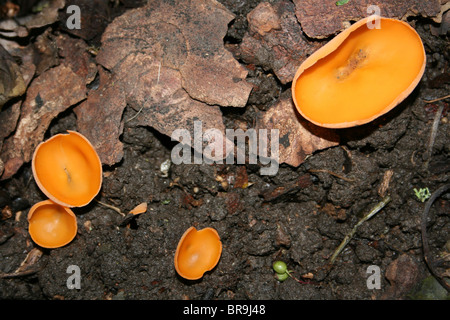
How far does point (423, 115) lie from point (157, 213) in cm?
200

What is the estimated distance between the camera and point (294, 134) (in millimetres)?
2697

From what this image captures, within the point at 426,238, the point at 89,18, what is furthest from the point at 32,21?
the point at 426,238

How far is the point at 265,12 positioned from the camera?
2613 millimetres

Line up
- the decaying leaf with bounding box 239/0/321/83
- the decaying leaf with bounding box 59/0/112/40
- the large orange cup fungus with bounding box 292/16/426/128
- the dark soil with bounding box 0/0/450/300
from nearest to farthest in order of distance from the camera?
the large orange cup fungus with bounding box 292/16/426/128 → the decaying leaf with bounding box 239/0/321/83 → the dark soil with bounding box 0/0/450/300 → the decaying leaf with bounding box 59/0/112/40

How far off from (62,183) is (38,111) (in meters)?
0.55

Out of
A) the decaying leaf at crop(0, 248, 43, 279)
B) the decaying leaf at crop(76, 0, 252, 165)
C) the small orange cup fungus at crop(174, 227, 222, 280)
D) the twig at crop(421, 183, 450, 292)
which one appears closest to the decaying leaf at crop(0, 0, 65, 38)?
the decaying leaf at crop(76, 0, 252, 165)

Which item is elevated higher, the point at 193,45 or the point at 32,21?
the point at 32,21

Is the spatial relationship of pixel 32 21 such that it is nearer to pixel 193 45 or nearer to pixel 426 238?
pixel 193 45

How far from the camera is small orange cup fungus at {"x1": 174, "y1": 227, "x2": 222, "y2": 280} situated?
2.68 metres

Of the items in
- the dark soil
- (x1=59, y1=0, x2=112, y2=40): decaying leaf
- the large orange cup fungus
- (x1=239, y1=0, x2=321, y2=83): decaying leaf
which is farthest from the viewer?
(x1=59, y1=0, x2=112, y2=40): decaying leaf

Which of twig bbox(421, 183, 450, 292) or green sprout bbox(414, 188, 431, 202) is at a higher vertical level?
green sprout bbox(414, 188, 431, 202)

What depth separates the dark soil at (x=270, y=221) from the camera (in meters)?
2.71

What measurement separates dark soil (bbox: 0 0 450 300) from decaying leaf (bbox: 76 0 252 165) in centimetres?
12

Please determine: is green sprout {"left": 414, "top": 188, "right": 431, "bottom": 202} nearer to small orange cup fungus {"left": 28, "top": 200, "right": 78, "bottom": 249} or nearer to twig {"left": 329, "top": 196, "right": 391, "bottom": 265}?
twig {"left": 329, "top": 196, "right": 391, "bottom": 265}
